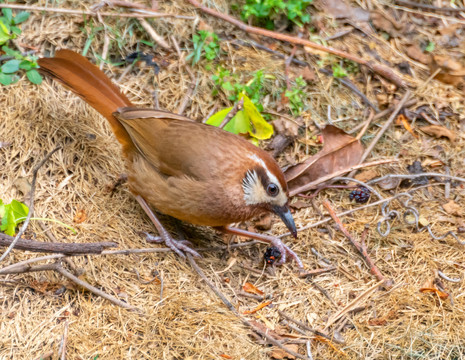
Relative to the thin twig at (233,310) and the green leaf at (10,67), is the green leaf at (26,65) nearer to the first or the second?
the green leaf at (10,67)

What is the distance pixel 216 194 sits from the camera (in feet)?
13.0

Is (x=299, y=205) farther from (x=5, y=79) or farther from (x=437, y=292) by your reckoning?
(x=5, y=79)

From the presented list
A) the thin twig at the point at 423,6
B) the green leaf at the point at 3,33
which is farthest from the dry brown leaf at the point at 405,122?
the green leaf at the point at 3,33

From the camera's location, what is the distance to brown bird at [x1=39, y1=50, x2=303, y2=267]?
157 inches

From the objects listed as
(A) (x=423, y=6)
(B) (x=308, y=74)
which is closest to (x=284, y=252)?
(B) (x=308, y=74)

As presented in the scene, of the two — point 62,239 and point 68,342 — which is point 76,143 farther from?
point 68,342

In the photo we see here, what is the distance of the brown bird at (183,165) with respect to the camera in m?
3.98

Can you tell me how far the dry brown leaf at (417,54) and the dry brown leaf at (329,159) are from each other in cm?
126

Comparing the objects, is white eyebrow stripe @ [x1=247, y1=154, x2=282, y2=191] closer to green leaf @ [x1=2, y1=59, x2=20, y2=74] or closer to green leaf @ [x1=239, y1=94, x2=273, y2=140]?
green leaf @ [x1=239, y1=94, x2=273, y2=140]

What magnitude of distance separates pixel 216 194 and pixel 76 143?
130 cm

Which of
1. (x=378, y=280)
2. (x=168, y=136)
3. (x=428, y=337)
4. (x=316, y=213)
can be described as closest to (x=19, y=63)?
(x=168, y=136)

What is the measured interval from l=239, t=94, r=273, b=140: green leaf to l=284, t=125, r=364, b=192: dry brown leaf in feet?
1.17

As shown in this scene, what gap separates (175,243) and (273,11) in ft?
7.95

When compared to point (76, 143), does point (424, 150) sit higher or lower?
lower
